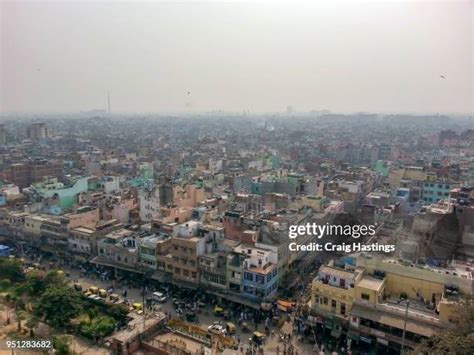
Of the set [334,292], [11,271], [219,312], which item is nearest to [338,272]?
[334,292]

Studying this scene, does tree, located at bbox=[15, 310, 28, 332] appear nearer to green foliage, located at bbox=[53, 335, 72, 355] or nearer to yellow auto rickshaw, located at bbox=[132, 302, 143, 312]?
green foliage, located at bbox=[53, 335, 72, 355]

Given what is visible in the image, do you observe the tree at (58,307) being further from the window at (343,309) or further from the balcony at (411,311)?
the balcony at (411,311)

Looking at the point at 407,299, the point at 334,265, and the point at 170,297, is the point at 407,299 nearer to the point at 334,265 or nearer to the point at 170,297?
the point at 334,265

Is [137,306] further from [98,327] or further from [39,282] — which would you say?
[39,282]

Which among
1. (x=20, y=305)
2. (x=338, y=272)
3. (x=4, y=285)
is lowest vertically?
(x=20, y=305)

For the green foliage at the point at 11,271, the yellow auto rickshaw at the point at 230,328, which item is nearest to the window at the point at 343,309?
the yellow auto rickshaw at the point at 230,328

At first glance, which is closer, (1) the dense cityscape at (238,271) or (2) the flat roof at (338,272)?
(1) the dense cityscape at (238,271)
